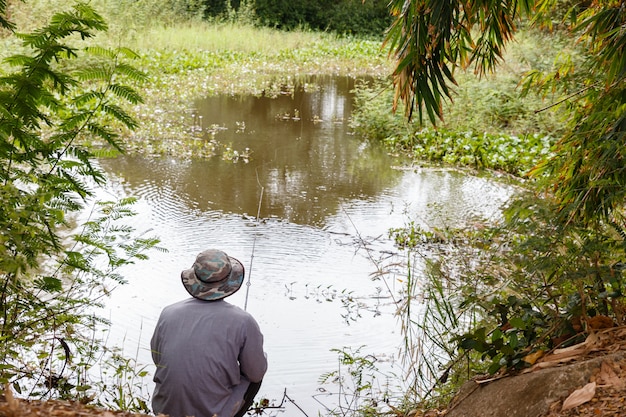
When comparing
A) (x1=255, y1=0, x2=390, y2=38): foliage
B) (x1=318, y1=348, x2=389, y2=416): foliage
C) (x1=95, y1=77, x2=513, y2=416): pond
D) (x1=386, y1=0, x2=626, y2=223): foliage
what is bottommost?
(x1=95, y1=77, x2=513, y2=416): pond

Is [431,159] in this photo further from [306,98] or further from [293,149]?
[306,98]

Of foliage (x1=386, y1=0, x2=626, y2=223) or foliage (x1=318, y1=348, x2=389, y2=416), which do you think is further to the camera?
foliage (x1=318, y1=348, x2=389, y2=416)

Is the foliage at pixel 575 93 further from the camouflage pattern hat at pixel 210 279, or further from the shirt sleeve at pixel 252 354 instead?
the shirt sleeve at pixel 252 354

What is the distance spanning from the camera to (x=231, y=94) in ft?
51.3

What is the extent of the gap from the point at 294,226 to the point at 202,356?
15.2ft

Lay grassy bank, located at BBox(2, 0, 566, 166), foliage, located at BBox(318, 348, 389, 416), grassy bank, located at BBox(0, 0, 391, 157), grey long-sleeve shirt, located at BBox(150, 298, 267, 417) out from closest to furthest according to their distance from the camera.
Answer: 1. grey long-sleeve shirt, located at BBox(150, 298, 267, 417)
2. foliage, located at BBox(318, 348, 389, 416)
3. grassy bank, located at BBox(2, 0, 566, 166)
4. grassy bank, located at BBox(0, 0, 391, 157)

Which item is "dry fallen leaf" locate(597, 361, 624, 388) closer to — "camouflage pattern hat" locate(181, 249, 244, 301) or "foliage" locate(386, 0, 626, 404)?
"foliage" locate(386, 0, 626, 404)

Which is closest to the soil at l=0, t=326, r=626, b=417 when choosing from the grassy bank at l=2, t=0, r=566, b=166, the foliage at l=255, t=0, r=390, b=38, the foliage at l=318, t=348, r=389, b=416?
the foliage at l=318, t=348, r=389, b=416

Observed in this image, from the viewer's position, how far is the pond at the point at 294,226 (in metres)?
5.10

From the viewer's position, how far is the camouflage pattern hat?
323cm

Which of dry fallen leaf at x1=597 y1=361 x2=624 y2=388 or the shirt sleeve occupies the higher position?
dry fallen leaf at x1=597 y1=361 x2=624 y2=388

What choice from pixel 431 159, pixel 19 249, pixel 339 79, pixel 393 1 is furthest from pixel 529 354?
pixel 339 79

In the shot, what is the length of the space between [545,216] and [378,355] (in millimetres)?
1781

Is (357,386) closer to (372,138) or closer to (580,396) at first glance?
(580,396)
